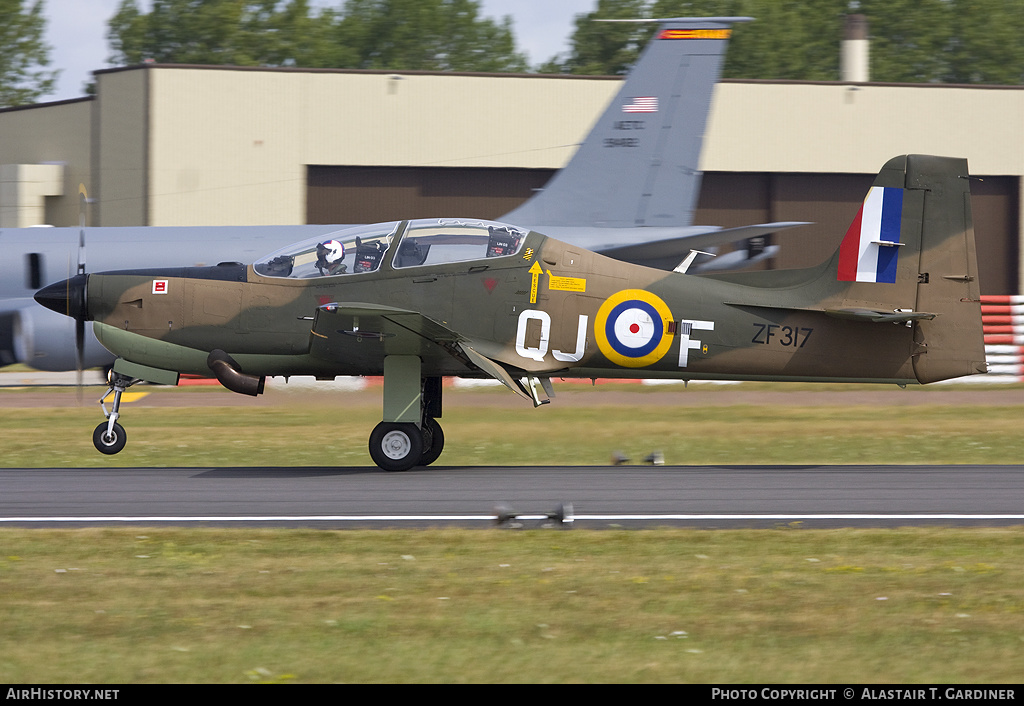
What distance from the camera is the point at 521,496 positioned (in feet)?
36.4

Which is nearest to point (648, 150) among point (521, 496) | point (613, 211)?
point (613, 211)

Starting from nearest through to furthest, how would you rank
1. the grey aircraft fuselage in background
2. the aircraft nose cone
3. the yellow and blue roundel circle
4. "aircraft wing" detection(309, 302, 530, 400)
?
1. "aircraft wing" detection(309, 302, 530, 400)
2. the yellow and blue roundel circle
3. the aircraft nose cone
4. the grey aircraft fuselage in background

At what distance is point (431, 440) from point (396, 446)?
0.92 meters

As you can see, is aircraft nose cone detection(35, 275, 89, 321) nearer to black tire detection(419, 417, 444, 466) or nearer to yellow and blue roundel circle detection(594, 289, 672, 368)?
black tire detection(419, 417, 444, 466)

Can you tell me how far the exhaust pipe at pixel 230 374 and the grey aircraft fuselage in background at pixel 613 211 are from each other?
5.88 meters

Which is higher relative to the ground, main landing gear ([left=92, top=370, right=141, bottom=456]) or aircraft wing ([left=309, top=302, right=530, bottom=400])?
aircraft wing ([left=309, top=302, right=530, bottom=400])

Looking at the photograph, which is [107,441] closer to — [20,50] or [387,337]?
[387,337]

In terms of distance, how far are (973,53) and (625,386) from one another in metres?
49.1

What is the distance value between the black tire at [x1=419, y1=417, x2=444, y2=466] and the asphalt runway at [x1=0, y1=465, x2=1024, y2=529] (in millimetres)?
260

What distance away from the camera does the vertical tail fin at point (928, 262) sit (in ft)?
41.2

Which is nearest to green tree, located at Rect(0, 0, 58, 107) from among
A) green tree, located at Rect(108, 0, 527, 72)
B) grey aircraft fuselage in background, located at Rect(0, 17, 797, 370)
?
green tree, located at Rect(108, 0, 527, 72)

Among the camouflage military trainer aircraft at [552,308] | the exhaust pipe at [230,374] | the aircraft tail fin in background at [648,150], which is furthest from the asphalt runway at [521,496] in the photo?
the aircraft tail fin in background at [648,150]

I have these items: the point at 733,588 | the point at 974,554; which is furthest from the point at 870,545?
the point at 733,588

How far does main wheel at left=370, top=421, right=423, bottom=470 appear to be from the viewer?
12812 millimetres
